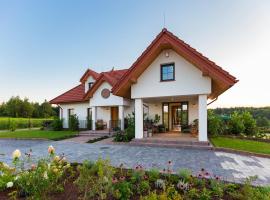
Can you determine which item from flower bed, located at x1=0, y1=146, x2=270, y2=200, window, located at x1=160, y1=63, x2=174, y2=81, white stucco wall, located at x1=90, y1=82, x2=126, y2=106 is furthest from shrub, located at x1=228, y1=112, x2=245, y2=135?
flower bed, located at x1=0, y1=146, x2=270, y2=200

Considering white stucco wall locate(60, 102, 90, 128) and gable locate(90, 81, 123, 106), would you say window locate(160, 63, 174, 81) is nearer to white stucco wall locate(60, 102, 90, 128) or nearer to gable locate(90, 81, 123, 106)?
gable locate(90, 81, 123, 106)

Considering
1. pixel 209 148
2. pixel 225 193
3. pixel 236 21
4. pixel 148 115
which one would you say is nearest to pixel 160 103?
pixel 148 115

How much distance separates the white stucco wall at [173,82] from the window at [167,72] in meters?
0.20

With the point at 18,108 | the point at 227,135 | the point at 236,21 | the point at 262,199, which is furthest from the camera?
the point at 18,108

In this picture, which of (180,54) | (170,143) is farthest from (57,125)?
(180,54)

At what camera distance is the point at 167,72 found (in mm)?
10445

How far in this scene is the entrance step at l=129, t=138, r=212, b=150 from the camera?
9.07 m

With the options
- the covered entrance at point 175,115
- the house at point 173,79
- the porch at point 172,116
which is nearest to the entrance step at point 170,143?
the house at point 173,79

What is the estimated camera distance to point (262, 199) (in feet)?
9.99

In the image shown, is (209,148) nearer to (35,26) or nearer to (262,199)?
(262,199)

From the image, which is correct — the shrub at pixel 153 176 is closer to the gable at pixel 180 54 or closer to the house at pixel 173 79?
the house at pixel 173 79

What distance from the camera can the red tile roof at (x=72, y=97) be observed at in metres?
18.9

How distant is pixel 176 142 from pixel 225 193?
20.2 feet

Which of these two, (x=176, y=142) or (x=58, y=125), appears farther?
(x=58, y=125)
